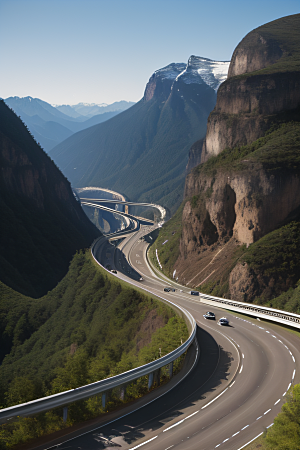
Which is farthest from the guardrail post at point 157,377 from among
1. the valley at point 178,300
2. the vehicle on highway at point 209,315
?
the vehicle on highway at point 209,315

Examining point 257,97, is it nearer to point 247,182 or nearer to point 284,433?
point 247,182

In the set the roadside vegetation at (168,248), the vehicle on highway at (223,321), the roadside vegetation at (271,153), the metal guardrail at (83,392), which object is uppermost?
the roadside vegetation at (271,153)

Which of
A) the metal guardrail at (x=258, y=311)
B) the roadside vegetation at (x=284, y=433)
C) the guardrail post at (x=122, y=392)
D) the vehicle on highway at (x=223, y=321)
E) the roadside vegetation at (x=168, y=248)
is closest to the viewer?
the roadside vegetation at (x=284, y=433)

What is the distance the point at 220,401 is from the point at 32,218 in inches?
3614

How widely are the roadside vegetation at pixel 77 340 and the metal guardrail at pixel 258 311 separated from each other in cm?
1126

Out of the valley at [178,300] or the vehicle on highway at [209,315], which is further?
the vehicle on highway at [209,315]

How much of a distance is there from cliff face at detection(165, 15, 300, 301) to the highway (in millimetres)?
22115

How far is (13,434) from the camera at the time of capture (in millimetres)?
19141

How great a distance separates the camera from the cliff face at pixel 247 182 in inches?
2502

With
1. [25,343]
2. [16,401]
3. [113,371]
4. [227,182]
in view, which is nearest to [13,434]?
[16,401]

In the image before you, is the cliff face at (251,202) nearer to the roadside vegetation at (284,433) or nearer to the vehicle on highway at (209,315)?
the vehicle on highway at (209,315)

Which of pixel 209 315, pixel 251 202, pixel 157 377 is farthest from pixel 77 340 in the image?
pixel 251 202

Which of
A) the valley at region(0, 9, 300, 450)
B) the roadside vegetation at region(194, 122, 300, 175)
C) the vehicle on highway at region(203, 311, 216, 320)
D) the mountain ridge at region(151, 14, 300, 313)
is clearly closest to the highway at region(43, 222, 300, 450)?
the valley at region(0, 9, 300, 450)

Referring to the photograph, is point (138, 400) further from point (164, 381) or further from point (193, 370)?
point (193, 370)
